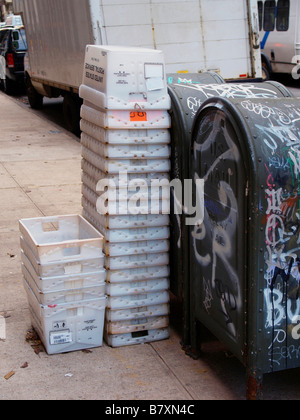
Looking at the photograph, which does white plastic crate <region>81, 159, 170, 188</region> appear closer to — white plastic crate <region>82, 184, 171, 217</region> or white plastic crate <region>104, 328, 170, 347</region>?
white plastic crate <region>82, 184, 171, 217</region>

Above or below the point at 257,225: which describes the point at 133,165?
above

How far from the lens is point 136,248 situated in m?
4.59

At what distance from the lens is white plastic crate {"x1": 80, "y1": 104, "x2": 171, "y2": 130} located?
437 cm

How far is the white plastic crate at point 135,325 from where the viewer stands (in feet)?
15.2

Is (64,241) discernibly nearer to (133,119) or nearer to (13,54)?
(133,119)

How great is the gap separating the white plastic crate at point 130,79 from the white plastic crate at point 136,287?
4.08 ft

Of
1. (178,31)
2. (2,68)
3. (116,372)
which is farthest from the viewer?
(2,68)

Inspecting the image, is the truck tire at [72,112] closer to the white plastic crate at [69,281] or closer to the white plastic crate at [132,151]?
the white plastic crate at [132,151]

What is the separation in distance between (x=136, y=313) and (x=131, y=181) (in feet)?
3.15

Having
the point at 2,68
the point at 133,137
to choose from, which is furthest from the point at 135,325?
the point at 2,68

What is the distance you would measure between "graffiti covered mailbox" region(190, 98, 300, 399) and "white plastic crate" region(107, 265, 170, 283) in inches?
31.6

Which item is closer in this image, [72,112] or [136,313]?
[136,313]

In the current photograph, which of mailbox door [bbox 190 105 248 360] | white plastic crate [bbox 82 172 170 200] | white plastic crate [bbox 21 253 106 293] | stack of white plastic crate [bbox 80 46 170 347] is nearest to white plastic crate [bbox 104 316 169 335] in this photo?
stack of white plastic crate [bbox 80 46 170 347]

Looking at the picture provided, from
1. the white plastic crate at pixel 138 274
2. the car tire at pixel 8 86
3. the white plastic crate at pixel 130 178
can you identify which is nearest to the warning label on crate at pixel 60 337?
the white plastic crate at pixel 138 274
